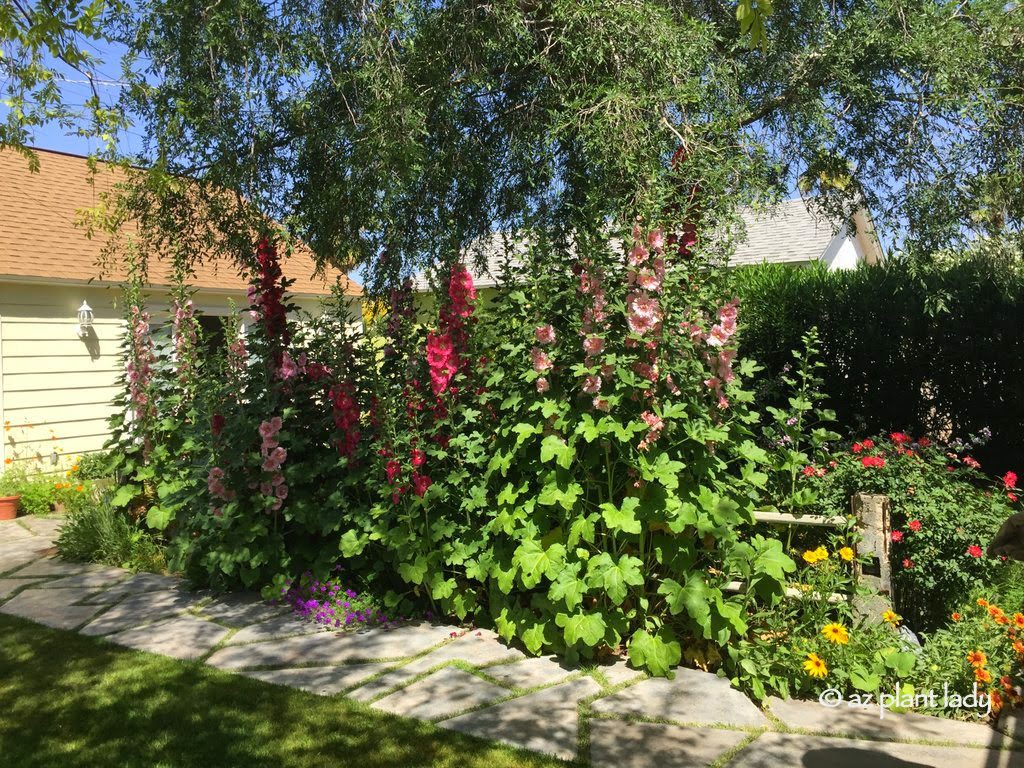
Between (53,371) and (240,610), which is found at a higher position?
(53,371)

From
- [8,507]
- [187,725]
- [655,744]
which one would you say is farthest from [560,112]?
[8,507]

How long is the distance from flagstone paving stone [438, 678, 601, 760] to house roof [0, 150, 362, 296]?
599 centimetres

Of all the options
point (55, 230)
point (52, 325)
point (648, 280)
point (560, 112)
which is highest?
point (55, 230)

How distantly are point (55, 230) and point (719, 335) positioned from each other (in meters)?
9.62

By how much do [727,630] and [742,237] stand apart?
218 centimetres

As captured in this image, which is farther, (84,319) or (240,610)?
(84,319)

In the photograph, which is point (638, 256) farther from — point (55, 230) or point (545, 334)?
point (55, 230)

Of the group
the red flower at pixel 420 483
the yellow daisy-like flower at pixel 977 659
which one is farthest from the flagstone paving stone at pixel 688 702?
the red flower at pixel 420 483

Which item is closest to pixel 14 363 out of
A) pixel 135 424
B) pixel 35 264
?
pixel 35 264

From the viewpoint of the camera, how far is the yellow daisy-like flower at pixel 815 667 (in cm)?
350

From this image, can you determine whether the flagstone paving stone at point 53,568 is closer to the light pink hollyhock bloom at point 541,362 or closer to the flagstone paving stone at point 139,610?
the flagstone paving stone at point 139,610

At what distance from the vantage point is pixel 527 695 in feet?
11.8

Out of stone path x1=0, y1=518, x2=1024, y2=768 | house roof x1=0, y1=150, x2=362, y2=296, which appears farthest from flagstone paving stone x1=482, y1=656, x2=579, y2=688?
house roof x1=0, y1=150, x2=362, y2=296

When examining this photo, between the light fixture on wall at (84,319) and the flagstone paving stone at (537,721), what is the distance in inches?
328
